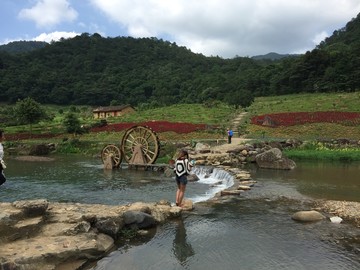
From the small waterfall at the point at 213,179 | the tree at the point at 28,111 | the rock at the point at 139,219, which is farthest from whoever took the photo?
the tree at the point at 28,111

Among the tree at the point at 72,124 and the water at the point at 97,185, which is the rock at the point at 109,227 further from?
the tree at the point at 72,124

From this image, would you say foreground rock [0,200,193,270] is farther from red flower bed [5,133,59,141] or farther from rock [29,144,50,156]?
red flower bed [5,133,59,141]

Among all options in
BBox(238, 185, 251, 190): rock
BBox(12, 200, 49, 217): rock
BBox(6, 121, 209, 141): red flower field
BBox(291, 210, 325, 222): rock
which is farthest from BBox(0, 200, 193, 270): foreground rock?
BBox(6, 121, 209, 141): red flower field

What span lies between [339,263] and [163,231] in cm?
457

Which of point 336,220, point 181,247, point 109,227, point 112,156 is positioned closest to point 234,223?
point 181,247

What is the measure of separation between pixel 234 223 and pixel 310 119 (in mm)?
30333

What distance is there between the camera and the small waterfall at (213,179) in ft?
56.3

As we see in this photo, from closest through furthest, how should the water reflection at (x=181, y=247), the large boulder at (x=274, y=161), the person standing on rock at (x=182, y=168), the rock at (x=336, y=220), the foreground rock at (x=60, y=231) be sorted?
the foreground rock at (x=60, y=231) → the water reflection at (x=181, y=247) → the rock at (x=336, y=220) → the person standing on rock at (x=182, y=168) → the large boulder at (x=274, y=161)

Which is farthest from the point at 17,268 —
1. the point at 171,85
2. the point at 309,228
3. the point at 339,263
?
the point at 171,85

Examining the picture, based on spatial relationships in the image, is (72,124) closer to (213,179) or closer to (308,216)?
(213,179)

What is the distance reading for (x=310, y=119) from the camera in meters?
38.2

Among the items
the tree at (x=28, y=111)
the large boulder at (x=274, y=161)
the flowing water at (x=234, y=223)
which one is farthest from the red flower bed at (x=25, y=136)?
the large boulder at (x=274, y=161)

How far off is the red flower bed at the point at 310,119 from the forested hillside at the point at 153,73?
20876 mm

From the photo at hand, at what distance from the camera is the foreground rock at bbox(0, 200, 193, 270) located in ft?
24.2
